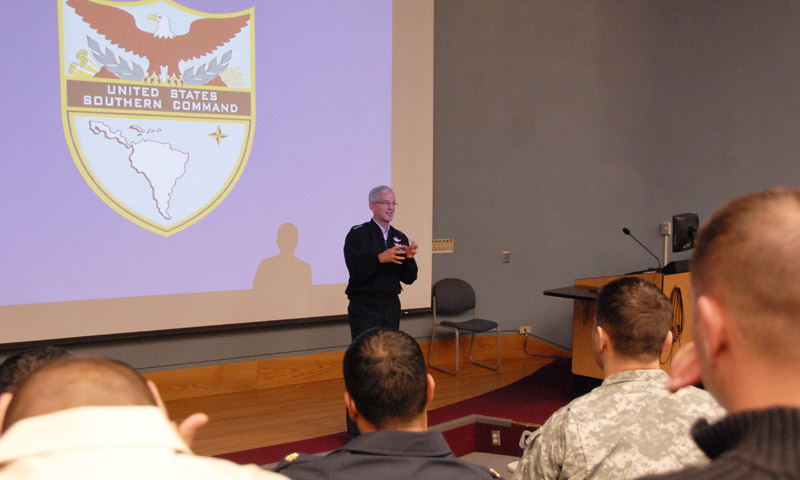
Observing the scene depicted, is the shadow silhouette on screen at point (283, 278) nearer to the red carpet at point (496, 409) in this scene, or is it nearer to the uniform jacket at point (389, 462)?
the red carpet at point (496, 409)

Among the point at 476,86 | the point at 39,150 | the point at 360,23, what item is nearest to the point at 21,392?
the point at 39,150

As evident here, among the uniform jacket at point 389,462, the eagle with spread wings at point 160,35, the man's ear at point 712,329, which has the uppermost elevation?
the eagle with spread wings at point 160,35

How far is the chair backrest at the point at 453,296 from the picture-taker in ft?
19.2

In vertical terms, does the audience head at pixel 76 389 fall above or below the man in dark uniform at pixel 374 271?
above

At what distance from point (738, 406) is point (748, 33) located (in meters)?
7.75

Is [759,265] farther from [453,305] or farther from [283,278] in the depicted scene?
[453,305]

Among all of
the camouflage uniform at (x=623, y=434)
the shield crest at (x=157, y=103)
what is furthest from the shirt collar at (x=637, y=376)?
the shield crest at (x=157, y=103)

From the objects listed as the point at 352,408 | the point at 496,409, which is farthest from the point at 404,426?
the point at 496,409

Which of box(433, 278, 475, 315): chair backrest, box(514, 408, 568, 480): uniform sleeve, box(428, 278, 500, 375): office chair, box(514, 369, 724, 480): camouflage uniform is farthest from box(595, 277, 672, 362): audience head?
box(433, 278, 475, 315): chair backrest

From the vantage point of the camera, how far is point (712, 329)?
0.66 m

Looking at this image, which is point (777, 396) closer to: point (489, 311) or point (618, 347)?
point (618, 347)

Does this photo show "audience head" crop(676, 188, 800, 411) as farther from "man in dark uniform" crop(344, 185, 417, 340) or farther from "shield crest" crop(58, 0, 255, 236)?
"shield crest" crop(58, 0, 255, 236)

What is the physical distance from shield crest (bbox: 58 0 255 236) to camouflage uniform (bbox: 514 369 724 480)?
347cm

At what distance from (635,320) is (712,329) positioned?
4.51 ft
